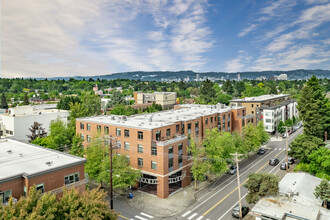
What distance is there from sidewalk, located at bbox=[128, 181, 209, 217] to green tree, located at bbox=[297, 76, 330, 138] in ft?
98.7

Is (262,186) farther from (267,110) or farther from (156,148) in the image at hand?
(267,110)

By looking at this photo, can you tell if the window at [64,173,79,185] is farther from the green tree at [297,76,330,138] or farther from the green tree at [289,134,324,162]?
the green tree at [297,76,330,138]

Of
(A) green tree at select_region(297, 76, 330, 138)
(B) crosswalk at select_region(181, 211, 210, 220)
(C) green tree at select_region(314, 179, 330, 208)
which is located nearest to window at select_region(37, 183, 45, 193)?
(B) crosswalk at select_region(181, 211, 210, 220)

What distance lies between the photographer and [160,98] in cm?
12656

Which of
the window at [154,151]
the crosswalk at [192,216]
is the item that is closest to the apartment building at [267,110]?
the window at [154,151]

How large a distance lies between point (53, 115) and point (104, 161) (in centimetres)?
4512

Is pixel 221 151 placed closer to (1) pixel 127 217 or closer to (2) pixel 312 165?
(2) pixel 312 165

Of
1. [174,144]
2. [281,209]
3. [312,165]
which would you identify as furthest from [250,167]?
[281,209]

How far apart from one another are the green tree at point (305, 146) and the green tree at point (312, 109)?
9.72 feet

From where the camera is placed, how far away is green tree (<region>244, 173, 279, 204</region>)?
32.3 m

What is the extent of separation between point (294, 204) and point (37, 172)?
29.9 meters

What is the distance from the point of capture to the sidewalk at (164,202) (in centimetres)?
3544

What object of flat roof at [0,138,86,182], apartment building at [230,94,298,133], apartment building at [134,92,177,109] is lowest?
flat roof at [0,138,86,182]

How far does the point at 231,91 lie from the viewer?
6752 inches
